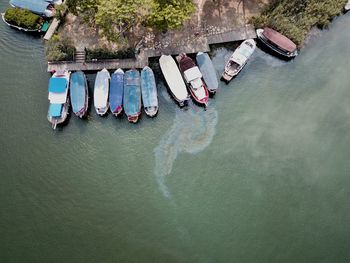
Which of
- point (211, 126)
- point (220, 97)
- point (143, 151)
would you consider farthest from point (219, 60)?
point (143, 151)

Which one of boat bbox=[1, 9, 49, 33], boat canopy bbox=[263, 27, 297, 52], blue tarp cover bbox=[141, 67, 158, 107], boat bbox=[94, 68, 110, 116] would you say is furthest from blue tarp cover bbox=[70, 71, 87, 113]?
boat canopy bbox=[263, 27, 297, 52]

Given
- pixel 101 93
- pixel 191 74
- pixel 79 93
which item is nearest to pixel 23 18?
pixel 79 93

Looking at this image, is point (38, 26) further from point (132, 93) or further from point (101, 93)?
point (132, 93)

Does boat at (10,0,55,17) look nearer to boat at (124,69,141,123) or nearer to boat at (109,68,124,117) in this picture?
boat at (109,68,124,117)

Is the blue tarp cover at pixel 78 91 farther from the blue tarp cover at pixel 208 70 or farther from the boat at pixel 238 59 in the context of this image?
the boat at pixel 238 59

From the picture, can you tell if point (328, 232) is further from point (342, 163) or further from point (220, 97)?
point (220, 97)

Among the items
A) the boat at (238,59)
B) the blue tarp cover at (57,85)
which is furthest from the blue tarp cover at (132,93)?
the boat at (238,59)

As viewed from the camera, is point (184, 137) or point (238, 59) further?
point (238, 59)
